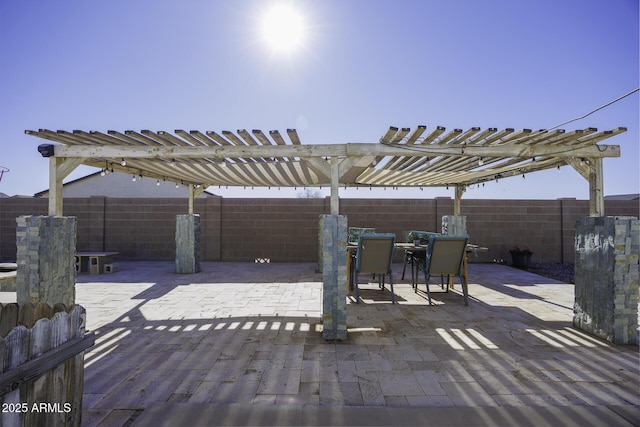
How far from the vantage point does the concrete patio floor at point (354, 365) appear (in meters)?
2.02

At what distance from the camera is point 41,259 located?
3600mm

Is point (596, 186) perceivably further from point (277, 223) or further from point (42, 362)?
point (277, 223)

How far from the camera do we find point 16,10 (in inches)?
154

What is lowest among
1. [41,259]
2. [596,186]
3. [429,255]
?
[429,255]

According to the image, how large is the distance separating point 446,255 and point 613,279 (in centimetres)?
188

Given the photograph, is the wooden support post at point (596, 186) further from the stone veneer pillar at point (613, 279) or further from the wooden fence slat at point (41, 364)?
the wooden fence slat at point (41, 364)

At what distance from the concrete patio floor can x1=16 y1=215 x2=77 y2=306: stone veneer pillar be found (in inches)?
24.7

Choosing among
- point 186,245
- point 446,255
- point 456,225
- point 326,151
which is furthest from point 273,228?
point 326,151

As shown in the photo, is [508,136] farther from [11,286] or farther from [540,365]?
[11,286]

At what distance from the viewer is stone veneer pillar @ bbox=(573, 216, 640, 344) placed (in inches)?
127

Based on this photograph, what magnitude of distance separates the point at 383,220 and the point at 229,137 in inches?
252

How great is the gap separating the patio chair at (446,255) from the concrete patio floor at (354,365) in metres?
0.51

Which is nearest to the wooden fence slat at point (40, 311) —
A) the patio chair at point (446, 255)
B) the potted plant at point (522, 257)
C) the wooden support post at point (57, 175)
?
the wooden support post at point (57, 175)

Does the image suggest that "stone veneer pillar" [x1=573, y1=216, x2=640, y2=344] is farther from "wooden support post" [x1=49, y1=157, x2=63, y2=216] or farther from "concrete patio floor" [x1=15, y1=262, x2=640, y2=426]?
"wooden support post" [x1=49, y1=157, x2=63, y2=216]
